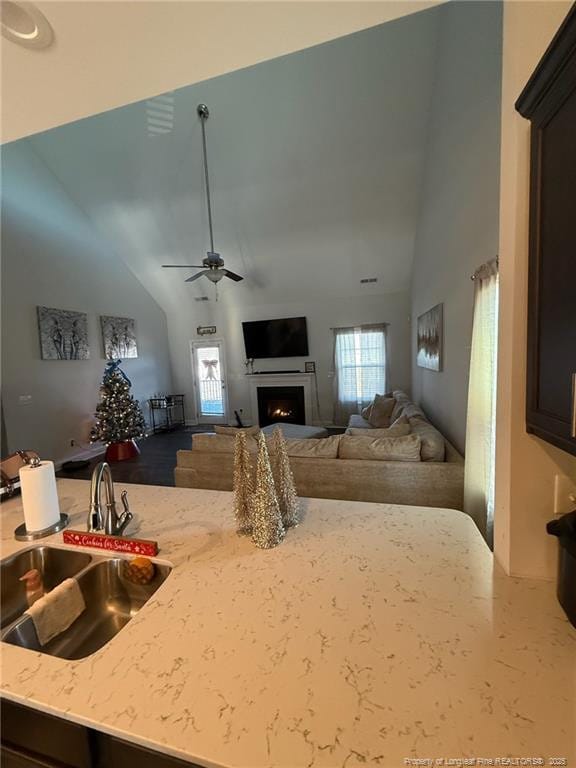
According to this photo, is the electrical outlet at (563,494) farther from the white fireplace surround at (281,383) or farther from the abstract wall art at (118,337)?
the abstract wall art at (118,337)

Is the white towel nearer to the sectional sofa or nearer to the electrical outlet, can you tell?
the electrical outlet

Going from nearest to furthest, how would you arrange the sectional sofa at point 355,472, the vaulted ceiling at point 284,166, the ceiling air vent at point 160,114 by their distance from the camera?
the sectional sofa at point 355,472
the vaulted ceiling at point 284,166
the ceiling air vent at point 160,114

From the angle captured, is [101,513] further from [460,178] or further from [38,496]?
[460,178]

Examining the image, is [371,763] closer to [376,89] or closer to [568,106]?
[568,106]

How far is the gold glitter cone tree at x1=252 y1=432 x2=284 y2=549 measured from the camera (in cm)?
109

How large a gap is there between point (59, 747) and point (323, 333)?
594 cm

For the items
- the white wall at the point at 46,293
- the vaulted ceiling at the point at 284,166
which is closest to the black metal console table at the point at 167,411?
the white wall at the point at 46,293

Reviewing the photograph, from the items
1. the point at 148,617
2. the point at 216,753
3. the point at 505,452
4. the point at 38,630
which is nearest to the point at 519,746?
the point at 216,753

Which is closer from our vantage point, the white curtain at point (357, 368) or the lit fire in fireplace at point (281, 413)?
the white curtain at point (357, 368)

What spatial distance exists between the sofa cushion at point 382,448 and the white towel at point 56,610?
184 cm

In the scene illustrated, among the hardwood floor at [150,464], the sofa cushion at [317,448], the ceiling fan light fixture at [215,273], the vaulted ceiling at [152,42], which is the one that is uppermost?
the vaulted ceiling at [152,42]

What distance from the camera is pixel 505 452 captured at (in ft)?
3.02

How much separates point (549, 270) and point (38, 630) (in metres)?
1.64

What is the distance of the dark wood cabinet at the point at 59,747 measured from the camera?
63 cm
